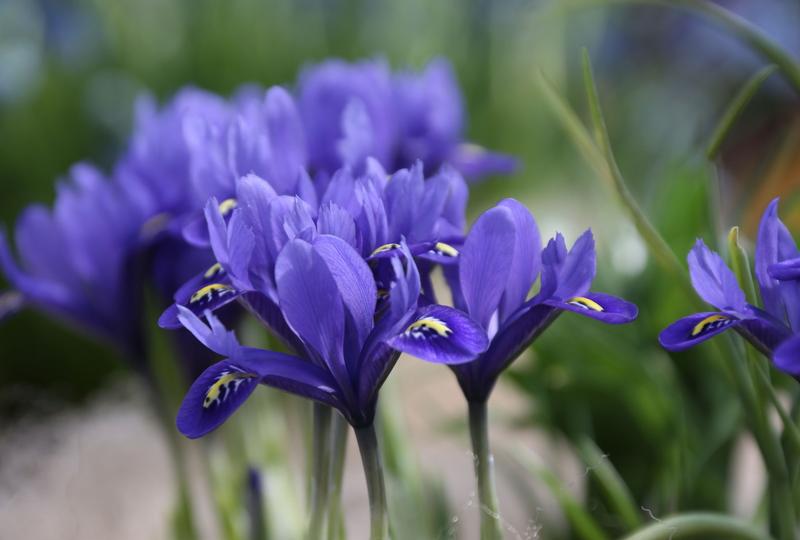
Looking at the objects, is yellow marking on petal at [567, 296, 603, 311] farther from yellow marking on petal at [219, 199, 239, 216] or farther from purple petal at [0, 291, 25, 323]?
purple petal at [0, 291, 25, 323]

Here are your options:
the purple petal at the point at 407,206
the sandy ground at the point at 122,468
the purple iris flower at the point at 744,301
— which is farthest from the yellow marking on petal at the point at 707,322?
the sandy ground at the point at 122,468

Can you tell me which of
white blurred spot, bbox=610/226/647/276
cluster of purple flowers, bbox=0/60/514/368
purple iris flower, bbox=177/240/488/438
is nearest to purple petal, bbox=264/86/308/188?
cluster of purple flowers, bbox=0/60/514/368

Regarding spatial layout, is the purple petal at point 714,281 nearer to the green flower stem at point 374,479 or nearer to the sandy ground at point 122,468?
the green flower stem at point 374,479

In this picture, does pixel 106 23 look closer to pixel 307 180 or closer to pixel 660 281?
pixel 660 281

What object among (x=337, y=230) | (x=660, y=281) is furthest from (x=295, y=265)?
(x=660, y=281)

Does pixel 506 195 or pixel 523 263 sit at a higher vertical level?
pixel 523 263

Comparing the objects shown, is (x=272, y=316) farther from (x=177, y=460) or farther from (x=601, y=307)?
(x=177, y=460)

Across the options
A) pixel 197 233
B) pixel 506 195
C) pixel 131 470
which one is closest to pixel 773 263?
pixel 197 233
